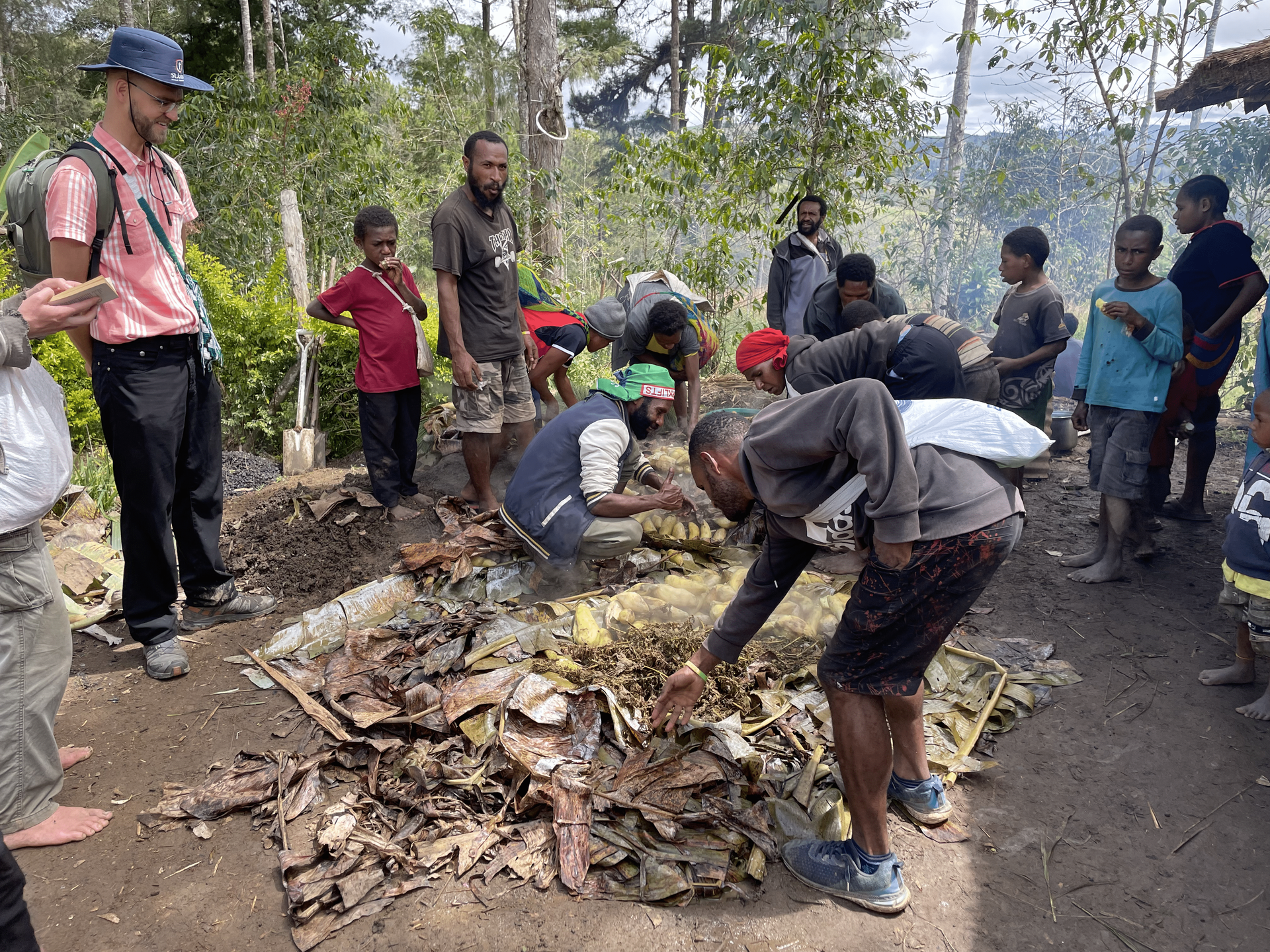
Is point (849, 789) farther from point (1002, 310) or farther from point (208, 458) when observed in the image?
point (1002, 310)

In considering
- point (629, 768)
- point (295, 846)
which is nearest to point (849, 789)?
point (629, 768)

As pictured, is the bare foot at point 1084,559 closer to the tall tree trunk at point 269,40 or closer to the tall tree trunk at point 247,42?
the tall tree trunk at point 247,42

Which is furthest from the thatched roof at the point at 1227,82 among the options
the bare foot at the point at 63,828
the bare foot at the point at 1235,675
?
the bare foot at the point at 63,828

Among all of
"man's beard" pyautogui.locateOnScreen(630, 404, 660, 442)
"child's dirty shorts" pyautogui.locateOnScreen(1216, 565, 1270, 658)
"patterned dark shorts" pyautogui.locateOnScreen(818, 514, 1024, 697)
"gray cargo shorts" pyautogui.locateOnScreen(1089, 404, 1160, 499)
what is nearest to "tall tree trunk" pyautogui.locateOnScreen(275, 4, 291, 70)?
"man's beard" pyautogui.locateOnScreen(630, 404, 660, 442)

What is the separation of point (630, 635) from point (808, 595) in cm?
104

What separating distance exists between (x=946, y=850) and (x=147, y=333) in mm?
3783

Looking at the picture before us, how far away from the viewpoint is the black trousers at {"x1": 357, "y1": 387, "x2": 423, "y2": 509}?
5.25 metres

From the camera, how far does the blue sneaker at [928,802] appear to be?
281cm

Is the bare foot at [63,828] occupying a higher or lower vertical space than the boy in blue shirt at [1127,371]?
lower

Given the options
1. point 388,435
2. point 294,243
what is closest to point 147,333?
point 388,435

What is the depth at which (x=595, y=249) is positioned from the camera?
41.0ft

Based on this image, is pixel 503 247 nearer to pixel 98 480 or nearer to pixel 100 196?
pixel 100 196

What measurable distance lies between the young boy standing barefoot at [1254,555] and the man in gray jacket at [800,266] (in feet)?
10.6

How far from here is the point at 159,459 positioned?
11.3 ft
